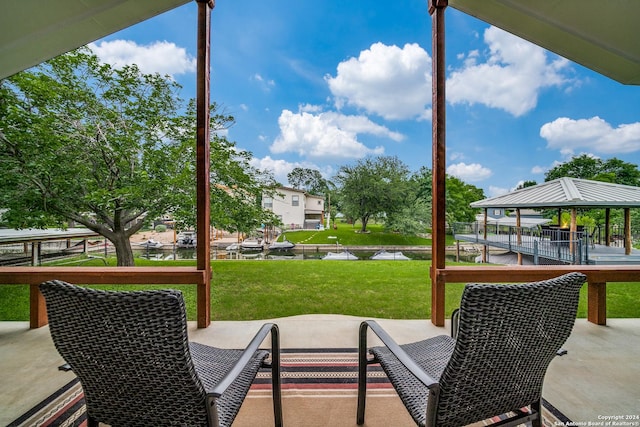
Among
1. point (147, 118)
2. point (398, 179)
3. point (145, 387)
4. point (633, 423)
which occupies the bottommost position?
point (633, 423)

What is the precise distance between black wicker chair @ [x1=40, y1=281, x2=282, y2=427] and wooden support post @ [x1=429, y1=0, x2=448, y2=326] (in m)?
2.33

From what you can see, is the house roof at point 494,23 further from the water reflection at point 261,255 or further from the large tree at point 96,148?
the water reflection at point 261,255

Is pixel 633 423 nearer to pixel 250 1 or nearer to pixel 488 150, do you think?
pixel 488 150

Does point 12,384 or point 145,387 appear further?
point 12,384

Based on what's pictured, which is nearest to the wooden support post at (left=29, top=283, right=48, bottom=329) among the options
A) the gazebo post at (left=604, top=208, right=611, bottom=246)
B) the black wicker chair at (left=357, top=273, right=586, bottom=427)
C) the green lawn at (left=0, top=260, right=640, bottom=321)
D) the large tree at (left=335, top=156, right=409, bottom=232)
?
the green lawn at (left=0, top=260, right=640, bottom=321)

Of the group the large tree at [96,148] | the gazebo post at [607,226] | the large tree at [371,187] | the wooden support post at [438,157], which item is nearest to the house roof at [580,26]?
the wooden support post at [438,157]

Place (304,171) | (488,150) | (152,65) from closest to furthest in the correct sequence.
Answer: (488,150) → (152,65) → (304,171)

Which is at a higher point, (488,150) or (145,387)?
(488,150)

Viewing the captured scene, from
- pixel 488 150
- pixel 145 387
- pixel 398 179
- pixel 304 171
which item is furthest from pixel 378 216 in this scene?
pixel 145 387

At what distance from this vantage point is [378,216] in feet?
19.0

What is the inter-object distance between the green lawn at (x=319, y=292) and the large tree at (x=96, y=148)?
959 millimetres

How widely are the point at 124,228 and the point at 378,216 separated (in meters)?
4.55

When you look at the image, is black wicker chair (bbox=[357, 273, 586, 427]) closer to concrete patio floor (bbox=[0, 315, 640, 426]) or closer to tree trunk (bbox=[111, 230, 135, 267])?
concrete patio floor (bbox=[0, 315, 640, 426])

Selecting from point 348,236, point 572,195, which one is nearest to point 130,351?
point 572,195
